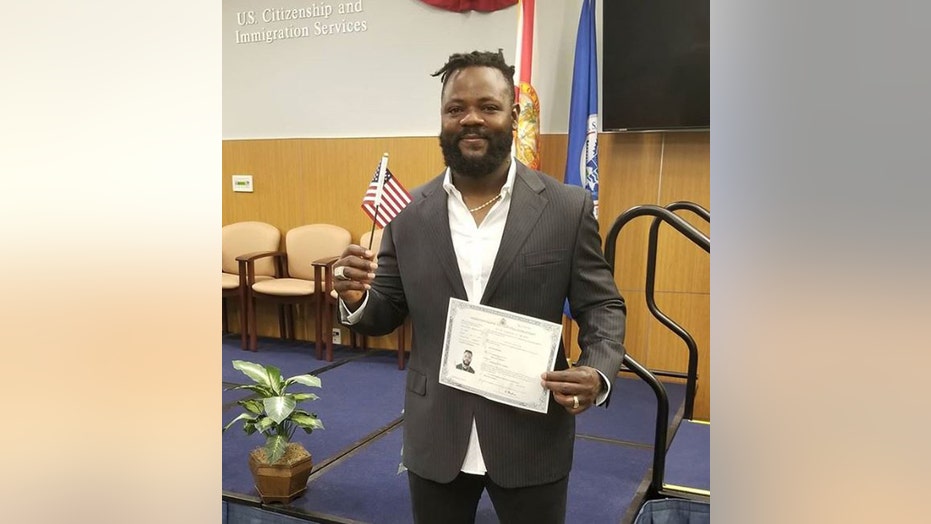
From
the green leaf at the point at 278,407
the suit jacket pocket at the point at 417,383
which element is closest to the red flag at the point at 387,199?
the suit jacket pocket at the point at 417,383

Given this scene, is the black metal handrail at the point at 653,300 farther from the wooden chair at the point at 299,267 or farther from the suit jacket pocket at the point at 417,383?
the wooden chair at the point at 299,267

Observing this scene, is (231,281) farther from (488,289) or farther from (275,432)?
(488,289)

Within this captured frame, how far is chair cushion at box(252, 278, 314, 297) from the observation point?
16.2ft

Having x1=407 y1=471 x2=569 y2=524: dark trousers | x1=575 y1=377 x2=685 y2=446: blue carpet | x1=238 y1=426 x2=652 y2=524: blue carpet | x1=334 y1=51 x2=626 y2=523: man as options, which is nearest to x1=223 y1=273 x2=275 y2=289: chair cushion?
x1=238 y1=426 x2=652 y2=524: blue carpet

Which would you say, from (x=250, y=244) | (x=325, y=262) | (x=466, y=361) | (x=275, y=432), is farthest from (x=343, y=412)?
(x=466, y=361)

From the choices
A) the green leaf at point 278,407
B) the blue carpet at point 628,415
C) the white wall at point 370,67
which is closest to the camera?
the green leaf at point 278,407

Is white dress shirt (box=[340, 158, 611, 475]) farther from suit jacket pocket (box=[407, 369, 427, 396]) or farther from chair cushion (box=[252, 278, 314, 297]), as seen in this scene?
chair cushion (box=[252, 278, 314, 297])

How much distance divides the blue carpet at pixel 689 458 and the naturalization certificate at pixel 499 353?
135 cm

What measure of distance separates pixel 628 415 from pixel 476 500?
240cm

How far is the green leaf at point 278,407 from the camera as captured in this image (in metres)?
2.55
